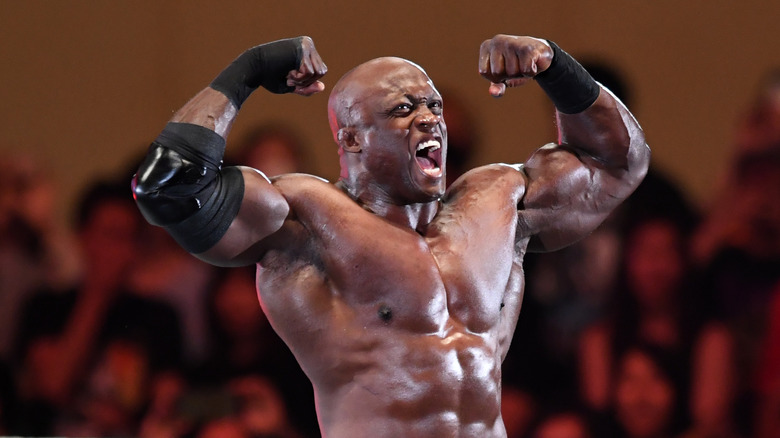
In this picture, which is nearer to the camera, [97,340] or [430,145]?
[430,145]

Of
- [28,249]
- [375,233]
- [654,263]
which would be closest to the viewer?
[375,233]

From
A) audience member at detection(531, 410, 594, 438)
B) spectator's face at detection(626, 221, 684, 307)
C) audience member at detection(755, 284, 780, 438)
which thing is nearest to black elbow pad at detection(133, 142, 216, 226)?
audience member at detection(531, 410, 594, 438)

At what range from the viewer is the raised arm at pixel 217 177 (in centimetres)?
188

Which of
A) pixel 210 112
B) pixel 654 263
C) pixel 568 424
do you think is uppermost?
pixel 210 112

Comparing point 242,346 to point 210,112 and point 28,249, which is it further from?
point 210,112

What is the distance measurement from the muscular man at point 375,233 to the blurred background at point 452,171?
6.57 feet

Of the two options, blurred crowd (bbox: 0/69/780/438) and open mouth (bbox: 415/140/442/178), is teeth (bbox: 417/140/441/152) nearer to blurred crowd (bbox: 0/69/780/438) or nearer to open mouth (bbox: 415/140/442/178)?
open mouth (bbox: 415/140/442/178)

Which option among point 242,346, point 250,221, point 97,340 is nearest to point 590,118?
point 250,221

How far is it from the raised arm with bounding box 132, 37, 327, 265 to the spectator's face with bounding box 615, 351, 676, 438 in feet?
7.78

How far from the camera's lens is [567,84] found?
2172 mm

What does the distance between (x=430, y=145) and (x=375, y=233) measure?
20 centimetres

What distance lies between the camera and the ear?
2.10 m

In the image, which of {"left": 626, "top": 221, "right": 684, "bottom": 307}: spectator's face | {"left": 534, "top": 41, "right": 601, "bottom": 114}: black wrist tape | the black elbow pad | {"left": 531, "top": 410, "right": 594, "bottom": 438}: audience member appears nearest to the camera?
the black elbow pad

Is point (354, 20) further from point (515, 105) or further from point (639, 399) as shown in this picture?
point (639, 399)
